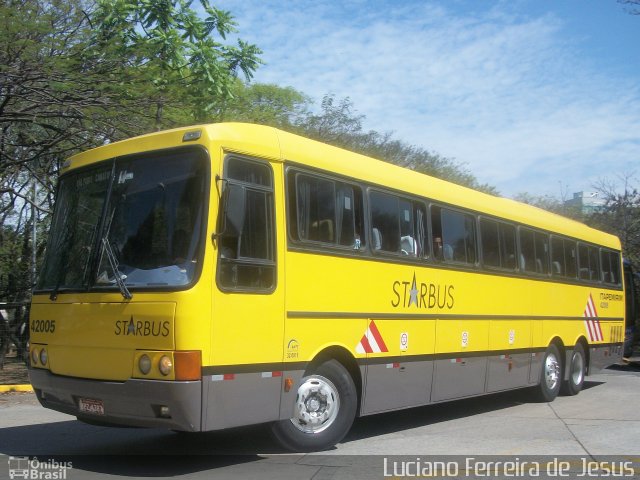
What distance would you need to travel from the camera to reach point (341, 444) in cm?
805

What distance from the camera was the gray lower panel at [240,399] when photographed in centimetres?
608

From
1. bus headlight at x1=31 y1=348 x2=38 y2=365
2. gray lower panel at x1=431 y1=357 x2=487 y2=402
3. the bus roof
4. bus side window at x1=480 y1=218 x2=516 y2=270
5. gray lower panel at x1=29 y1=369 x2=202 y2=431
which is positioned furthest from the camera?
bus side window at x1=480 y1=218 x2=516 y2=270

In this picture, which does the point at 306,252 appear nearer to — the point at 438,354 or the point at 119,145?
the point at 119,145

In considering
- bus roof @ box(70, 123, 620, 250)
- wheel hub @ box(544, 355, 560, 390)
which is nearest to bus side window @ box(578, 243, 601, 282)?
wheel hub @ box(544, 355, 560, 390)

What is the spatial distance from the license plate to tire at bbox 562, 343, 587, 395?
9.64 meters

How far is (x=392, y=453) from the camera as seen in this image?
7.55 m

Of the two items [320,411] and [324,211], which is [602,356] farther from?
[324,211]

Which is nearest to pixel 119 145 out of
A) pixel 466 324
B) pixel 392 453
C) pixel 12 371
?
pixel 392 453

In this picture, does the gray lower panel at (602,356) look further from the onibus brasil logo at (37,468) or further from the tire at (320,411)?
the onibus brasil logo at (37,468)

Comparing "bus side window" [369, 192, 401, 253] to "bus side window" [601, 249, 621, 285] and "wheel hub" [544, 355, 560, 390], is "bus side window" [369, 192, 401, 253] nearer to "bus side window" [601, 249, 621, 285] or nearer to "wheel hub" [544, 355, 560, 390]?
"wheel hub" [544, 355, 560, 390]

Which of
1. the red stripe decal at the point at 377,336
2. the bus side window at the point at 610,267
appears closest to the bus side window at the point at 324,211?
the red stripe decal at the point at 377,336

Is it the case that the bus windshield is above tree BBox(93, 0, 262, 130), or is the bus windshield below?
below

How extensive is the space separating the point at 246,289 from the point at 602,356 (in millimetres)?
10761

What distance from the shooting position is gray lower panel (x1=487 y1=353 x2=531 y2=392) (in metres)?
10.6
